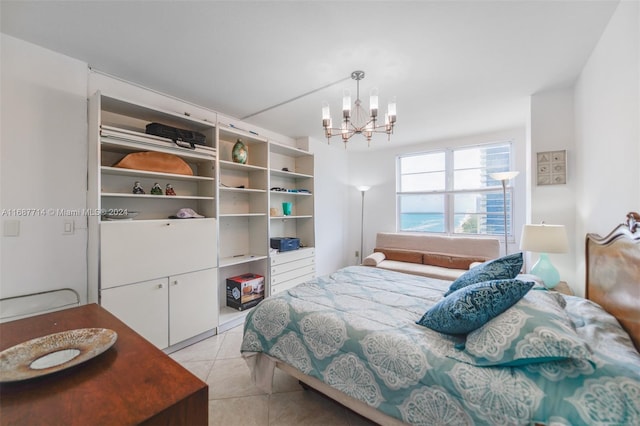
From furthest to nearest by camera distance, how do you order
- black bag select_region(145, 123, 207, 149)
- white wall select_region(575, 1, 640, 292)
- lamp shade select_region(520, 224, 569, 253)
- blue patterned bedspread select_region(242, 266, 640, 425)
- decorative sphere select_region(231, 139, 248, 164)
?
decorative sphere select_region(231, 139, 248, 164), black bag select_region(145, 123, 207, 149), lamp shade select_region(520, 224, 569, 253), white wall select_region(575, 1, 640, 292), blue patterned bedspread select_region(242, 266, 640, 425)

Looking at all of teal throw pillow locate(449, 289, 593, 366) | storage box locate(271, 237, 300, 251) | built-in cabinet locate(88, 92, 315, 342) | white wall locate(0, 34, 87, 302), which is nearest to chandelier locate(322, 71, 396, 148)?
built-in cabinet locate(88, 92, 315, 342)

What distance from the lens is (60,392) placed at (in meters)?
0.72

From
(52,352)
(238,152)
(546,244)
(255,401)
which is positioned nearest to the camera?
(52,352)

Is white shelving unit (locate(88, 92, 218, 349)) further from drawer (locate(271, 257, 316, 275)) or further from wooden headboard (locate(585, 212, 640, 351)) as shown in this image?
wooden headboard (locate(585, 212, 640, 351))

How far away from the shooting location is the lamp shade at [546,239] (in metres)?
2.14

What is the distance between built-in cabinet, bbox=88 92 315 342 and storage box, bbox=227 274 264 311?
83 mm

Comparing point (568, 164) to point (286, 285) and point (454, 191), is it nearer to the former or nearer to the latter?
point (454, 191)

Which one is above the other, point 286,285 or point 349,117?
point 349,117

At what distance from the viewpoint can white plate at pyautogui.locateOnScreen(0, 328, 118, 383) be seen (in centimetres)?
77

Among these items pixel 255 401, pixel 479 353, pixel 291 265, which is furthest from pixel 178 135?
pixel 479 353

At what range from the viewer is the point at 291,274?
143 inches

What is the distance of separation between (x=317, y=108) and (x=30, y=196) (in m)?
2.65

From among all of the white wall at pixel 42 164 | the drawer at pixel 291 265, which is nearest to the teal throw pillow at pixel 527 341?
the drawer at pixel 291 265

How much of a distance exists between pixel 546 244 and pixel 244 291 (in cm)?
313
